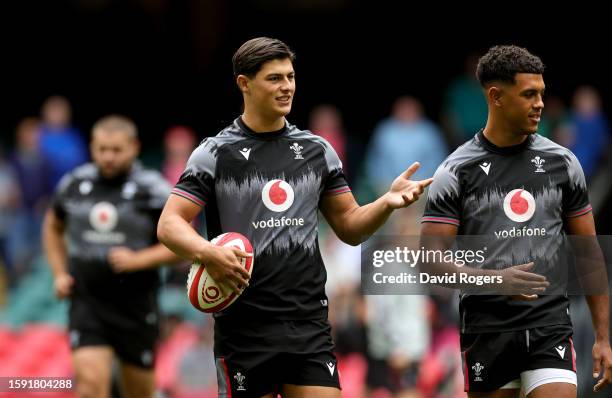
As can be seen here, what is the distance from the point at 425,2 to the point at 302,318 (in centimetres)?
1198

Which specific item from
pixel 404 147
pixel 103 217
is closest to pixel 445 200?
pixel 103 217

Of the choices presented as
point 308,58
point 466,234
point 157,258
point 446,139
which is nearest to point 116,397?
point 157,258

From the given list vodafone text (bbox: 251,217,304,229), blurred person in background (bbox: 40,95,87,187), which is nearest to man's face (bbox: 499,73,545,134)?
vodafone text (bbox: 251,217,304,229)

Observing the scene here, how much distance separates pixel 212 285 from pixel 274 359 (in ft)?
1.83

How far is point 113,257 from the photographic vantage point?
951 centimetres

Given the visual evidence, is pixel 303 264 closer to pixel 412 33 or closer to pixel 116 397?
pixel 116 397

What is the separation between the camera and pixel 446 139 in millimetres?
15789

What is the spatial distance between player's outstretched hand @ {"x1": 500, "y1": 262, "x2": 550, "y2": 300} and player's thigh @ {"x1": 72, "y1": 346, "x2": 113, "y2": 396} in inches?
153

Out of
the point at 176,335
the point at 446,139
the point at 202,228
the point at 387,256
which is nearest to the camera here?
the point at 387,256

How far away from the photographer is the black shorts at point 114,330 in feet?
31.1

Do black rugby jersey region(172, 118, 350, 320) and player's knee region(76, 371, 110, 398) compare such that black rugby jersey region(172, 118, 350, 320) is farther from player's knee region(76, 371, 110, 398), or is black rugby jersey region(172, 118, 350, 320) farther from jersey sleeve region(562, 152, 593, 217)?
player's knee region(76, 371, 110, 398)

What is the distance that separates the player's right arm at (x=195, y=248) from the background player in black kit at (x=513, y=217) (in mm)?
1274

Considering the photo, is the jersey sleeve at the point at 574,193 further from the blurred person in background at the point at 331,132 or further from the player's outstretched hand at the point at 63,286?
the blurred person in background at the point at 331,132

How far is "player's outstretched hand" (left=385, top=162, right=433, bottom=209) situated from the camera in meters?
6.22
